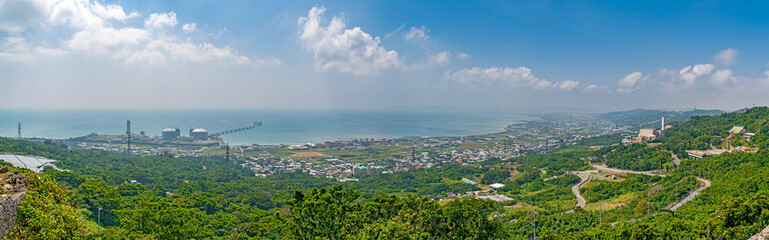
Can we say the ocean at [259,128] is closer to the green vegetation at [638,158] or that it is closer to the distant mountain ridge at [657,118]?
the distant mountain ridge at [657,118]

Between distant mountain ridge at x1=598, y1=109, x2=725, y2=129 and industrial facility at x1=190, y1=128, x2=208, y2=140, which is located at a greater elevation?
distant mountain ridge at x1=598, y1=109, x2=725, y2=129

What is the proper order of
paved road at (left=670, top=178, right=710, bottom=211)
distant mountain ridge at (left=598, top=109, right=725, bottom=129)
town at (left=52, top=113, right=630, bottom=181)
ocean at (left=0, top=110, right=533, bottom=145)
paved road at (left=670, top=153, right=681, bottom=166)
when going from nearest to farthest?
paved road at (left=670, top=178, right=710, bottom=211) → paved road at (left=670, top=153, right=681, bottom=166) → town at (left=52, top=113, right=630, bottom=181) → ocean at (left=0, top=110, right=533, bottom=145) → distant mountain ridge at (left=598, top=109, right=725, bottom=129)

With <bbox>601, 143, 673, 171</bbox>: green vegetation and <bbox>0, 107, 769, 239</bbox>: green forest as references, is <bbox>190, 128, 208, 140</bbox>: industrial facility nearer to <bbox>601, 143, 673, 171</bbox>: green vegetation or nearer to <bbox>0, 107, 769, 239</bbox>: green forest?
<bbox>0, 107, 769, 239</bbox>: green forest

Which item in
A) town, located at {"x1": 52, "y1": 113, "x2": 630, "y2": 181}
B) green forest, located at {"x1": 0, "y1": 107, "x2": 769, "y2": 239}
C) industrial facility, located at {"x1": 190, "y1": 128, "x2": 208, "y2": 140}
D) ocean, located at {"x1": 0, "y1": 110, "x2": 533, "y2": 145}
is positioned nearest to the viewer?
green forest, located at {"x1": 0, "y1": 107, "x2": 769, "y2": 239}

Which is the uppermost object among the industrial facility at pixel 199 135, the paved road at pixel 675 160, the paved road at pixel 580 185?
the paved road at pixel 675 160

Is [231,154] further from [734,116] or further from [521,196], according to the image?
[734,116]

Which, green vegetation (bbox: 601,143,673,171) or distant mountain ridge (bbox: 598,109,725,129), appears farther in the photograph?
distant mountain ridge (bbox: 598,109,725,129)

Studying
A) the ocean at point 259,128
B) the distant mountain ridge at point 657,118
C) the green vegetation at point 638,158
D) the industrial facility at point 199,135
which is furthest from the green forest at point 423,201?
the distant mountain ridge at point 657,118

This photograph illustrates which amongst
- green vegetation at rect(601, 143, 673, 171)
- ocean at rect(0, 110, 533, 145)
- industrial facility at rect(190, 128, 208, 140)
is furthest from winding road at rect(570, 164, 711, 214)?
industrial facility at rect(190, 128, 208, 140)

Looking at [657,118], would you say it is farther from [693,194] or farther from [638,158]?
[693,194]
